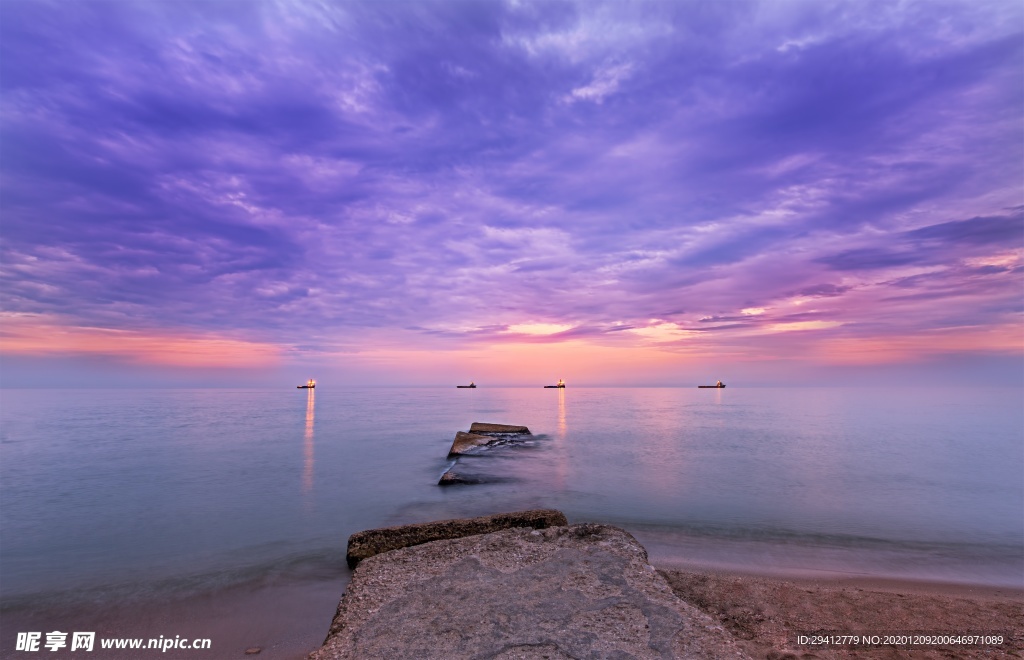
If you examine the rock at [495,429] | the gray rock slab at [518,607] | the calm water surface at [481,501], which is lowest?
the calm water surface at [481,501]

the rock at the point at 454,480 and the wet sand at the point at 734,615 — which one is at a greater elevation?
the rock at the point at 454,480

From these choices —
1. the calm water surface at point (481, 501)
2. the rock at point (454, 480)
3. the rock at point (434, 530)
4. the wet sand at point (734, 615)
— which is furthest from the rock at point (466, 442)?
the wet sand at point (734, 615)

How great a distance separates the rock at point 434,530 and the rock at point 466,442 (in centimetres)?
1560

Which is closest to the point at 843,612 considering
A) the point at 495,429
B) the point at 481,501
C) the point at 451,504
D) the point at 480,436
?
the point at 481,501

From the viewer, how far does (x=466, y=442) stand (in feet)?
88.0

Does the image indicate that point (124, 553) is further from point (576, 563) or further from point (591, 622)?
point (591, 622)

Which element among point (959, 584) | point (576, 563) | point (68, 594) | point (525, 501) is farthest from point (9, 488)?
point (959, 584)

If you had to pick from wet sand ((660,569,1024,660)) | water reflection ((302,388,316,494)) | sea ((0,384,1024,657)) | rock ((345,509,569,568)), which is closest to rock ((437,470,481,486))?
sea ((0,384,1024,657))

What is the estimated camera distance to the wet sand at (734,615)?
607cm

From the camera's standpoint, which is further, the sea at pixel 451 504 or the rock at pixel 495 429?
the rock at pixel 495 429

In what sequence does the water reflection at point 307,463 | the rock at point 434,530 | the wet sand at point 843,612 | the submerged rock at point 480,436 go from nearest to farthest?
the wet sand at point 843,612 < the rock at point 434,530 < the water reflection at point 307,463 < the submerged rock at point 480,436

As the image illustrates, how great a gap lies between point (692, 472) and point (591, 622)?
54.4 ft

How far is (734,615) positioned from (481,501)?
31.1ft

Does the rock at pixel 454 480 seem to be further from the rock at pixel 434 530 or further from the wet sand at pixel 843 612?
the wet sand at pixel 843 612
